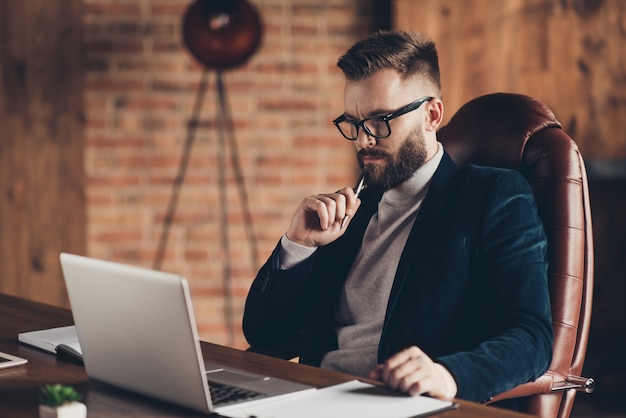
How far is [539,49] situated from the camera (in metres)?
3.68

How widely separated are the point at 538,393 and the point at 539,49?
7.37 feet

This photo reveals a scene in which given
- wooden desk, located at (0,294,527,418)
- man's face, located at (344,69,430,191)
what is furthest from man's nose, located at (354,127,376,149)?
wooden desk, located at (0,294,527,418)

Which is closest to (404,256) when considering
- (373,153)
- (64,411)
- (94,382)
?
(373,153)

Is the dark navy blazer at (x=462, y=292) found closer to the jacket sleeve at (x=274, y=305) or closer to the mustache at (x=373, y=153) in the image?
the jacket sleeve at (x=274, y=305)

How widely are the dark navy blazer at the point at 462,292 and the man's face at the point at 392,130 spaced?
0.08 metres

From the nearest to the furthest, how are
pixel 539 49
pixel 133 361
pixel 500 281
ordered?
pixel 133 361, pixel 500 281, pixel 539 49

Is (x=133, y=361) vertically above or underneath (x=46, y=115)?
underneath

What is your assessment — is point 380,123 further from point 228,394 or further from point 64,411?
point 64,411

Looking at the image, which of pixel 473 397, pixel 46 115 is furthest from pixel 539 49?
pixel 473 397

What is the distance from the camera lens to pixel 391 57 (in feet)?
6.32

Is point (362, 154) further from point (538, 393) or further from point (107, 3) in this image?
point (107, 3)

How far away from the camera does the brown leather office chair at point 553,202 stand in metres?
1.80

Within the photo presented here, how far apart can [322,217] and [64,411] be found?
863 mm

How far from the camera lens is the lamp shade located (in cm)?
334
